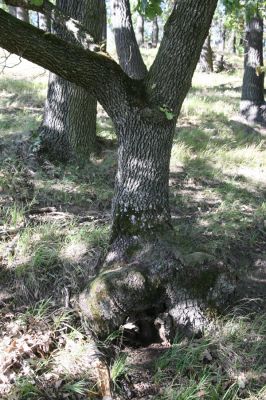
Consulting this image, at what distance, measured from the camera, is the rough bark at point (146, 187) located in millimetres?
3330

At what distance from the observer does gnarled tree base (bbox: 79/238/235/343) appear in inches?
131

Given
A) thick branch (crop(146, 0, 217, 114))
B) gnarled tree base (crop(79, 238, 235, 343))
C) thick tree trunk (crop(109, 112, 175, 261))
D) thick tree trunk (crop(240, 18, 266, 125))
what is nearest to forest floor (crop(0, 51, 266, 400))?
gnarled tree base (crop(79, 238, 235, 343))

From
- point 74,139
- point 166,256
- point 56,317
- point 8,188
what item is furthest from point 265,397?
point 74,139

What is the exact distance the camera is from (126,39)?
293 inches

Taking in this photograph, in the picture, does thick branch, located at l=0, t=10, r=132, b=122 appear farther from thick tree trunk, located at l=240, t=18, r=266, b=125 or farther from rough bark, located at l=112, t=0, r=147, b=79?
thick tree trunk, located at l=240, t=18, r=266, b=125

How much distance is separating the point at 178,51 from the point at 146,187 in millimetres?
1223

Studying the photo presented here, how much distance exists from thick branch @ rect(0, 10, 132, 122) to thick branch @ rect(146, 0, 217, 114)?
11.7 inches

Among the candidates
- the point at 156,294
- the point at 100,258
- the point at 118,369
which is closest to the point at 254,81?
the point at 100,258

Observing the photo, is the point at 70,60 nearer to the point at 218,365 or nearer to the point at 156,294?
the point at 156,294

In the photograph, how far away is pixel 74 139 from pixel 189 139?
217 cm

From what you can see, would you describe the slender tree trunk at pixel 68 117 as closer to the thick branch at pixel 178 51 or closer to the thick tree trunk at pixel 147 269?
the thick tree trunk at pixel 147 269

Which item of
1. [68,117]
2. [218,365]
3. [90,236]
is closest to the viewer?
[218,365]

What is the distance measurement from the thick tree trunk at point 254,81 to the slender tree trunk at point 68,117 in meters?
4.05

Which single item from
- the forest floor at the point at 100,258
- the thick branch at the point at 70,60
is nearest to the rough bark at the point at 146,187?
the thick branch at the point at 70,60
